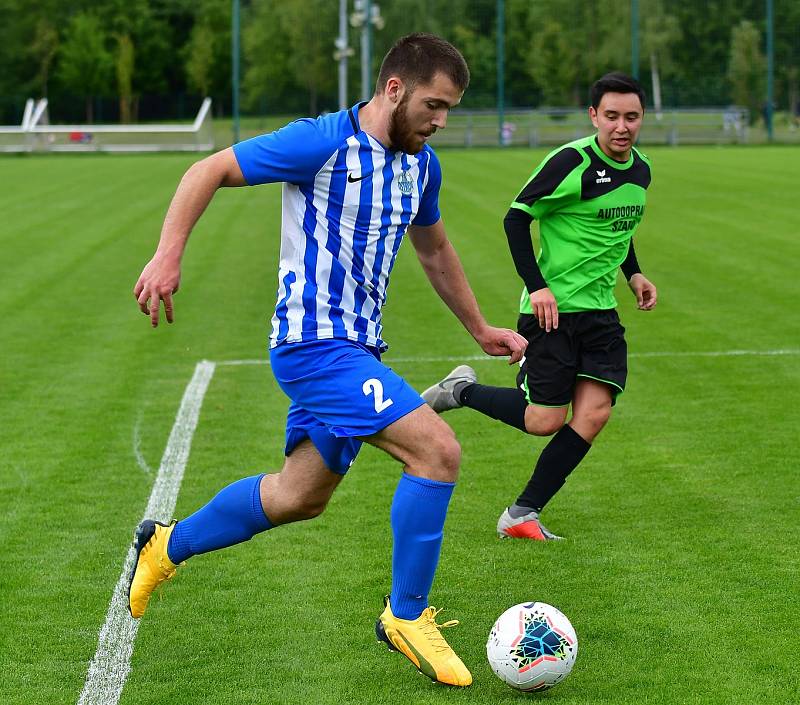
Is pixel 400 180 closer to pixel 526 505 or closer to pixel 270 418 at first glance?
pixel 526 505

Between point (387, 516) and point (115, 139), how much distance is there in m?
46.5

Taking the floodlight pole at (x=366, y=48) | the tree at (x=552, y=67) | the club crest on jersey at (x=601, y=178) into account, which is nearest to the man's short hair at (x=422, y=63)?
the club crest on jersey at (x=601, y=178)

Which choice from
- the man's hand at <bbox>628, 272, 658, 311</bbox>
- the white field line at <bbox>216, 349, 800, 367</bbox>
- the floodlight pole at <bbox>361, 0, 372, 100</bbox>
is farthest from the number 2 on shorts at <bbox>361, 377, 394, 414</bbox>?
the floodlight pole at <bbox>361, 0, 372, 100</bbox>

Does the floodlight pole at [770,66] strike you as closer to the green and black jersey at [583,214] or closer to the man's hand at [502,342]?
the green and black jersey at [583,214]

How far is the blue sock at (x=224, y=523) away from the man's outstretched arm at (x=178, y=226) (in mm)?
797

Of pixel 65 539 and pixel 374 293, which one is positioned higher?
pixel 374 293

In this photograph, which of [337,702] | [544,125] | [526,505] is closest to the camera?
[337,702]

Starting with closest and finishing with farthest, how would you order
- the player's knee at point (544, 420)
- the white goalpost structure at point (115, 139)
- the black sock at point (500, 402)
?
the player's knee at point (544, 420)
the black sock at point (500, 402)
the white goalpost structure at point (115, 139)

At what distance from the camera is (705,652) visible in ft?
15.0

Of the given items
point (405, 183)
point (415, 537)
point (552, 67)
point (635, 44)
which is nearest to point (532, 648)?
point (415, 537)

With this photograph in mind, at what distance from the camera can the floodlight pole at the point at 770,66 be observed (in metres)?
46.6

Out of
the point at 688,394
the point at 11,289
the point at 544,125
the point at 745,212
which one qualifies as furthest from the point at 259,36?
the point at 688,394

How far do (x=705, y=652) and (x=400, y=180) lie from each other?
190 centimetres

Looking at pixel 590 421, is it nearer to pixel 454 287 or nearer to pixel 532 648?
pixel 454 287
